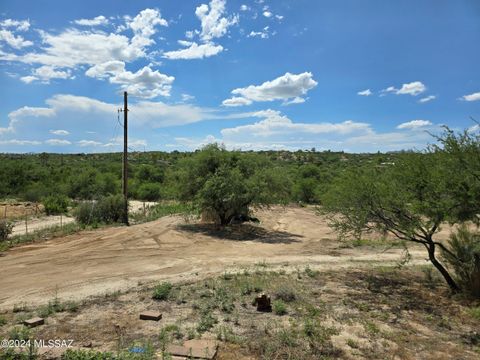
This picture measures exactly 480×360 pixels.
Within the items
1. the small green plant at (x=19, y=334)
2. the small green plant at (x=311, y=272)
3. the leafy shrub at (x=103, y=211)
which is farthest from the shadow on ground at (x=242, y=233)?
the small green plant at (x=19, y=334)

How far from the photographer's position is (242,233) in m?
24.0

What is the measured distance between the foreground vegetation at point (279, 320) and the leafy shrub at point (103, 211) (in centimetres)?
1565

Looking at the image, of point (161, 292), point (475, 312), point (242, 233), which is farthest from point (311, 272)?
point (242, 233)

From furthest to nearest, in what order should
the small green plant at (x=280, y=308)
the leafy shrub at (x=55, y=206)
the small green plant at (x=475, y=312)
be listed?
the leafy shrub at (x=55, y=206) → the small green plant at (x=475, y=312) → the small green plant at (x=280, y=308)

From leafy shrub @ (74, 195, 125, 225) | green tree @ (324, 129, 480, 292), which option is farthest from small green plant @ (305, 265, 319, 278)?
leafy shrub @ (74, 195, 125, 225)

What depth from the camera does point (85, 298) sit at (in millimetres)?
11141

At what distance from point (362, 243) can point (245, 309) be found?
1288 centimetres

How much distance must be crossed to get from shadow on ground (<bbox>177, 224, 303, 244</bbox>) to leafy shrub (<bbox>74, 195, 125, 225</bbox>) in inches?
206

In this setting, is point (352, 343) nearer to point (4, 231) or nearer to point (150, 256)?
point (150, 256)

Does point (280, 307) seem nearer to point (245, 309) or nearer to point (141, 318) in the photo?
point (245, 309)

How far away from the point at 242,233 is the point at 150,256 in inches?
318

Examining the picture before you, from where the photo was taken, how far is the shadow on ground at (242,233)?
22.4 metres

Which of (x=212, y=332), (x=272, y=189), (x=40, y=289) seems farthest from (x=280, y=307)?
(x=272, y=189)

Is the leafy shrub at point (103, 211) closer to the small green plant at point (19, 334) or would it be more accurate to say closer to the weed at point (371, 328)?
the small green plant at point (19, 334)
